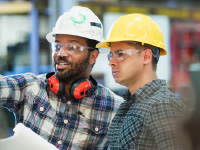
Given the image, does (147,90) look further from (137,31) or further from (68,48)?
(68,48)

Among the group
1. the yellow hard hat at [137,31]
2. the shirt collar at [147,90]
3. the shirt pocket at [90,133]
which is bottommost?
the shirt pocket at [90,133]

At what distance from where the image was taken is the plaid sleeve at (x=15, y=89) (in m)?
2.03

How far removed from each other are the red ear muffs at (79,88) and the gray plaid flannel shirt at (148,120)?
0.43 meters

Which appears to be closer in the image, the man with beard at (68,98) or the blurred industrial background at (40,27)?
the man with beard at (68,98)

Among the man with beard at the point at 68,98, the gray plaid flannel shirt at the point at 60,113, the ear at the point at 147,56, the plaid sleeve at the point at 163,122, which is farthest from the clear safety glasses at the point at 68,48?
the plaid sleeve at the point at 163,122

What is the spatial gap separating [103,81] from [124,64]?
297cm

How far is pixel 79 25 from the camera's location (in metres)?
2.22

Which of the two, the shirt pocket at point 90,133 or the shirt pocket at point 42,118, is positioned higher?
the shirt pocket at point 42,118

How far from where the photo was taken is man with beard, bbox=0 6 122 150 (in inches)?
83.6

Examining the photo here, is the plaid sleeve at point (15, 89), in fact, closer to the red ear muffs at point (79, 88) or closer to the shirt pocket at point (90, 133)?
the red ear muffs at point (79, 88)

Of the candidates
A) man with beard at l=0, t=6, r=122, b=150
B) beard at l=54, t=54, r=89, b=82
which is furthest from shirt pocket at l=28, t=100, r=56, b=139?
beard at l=54, t=54, r=89, b=82

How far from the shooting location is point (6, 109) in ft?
7.51

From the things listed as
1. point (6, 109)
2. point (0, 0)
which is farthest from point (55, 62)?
point (0, 0)

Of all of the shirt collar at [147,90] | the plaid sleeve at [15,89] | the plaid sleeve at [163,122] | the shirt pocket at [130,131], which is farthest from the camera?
the plaid sleeve at [15,89]
